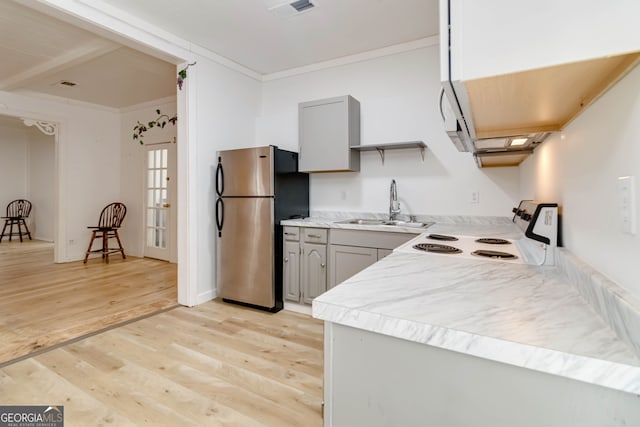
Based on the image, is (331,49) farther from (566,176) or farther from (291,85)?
(566,176)

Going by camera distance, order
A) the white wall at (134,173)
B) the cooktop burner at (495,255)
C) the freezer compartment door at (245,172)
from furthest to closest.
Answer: the white wall at (134,173), the freezer compartment door at (245,172), the cooktop burner at (495,255)

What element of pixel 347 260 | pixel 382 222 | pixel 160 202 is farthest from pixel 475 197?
pixel 160 202

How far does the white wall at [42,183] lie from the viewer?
7242 mm

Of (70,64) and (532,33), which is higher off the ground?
(70,64)

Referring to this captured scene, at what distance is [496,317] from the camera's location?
27.9 inches

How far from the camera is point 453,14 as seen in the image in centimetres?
72

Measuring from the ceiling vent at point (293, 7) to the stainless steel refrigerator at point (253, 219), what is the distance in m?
1.11

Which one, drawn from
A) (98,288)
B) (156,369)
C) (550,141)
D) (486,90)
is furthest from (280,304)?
(486,90)

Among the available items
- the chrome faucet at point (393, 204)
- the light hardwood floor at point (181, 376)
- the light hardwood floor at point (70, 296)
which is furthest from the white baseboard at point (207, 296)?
the chrome faucet at point (393, 204)

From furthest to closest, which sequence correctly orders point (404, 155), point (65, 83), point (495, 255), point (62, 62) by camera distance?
point (65, 83)
point (62, 62)
point (404, 155)
point (495, 255)

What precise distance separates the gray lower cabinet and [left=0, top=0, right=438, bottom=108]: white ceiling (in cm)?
183

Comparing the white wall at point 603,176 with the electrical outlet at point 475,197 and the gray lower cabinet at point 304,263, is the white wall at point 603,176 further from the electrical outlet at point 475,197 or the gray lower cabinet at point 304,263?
the gray lower cabinet at point 304,263

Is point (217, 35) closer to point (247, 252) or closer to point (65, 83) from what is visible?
Result: point (247, 252)

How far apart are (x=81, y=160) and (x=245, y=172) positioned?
3.95 m
